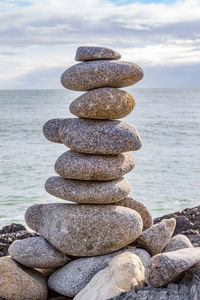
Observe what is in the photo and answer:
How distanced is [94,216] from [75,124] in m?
1.07

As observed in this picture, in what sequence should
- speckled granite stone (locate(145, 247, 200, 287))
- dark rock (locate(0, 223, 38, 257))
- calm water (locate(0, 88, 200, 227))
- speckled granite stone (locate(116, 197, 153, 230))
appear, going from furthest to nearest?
calm water (locate(0, 88, 200, 227)) → dark rock (locate(0, 223, 38, 257)) → speckled granite stone (locate(116, 197, 153, 230)) → speckled granite stone (locate(145, 247, 200, 287))

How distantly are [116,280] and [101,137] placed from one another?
158cm

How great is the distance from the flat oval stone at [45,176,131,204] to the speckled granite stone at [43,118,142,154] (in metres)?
0.38

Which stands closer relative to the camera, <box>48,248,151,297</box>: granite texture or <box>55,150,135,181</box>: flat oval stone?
<box>48,248,151,297</box>: granite texture

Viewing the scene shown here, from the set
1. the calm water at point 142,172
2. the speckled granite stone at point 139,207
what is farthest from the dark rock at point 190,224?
the calm water at point 142,172

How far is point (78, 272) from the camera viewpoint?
5.17 metres

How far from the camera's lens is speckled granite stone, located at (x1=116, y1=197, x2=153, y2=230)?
19.2 ft

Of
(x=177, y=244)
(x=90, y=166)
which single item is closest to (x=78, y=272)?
(x=90, y=166)

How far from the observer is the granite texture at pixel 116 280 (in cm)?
442

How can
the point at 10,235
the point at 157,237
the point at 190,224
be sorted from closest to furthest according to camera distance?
the point at 157,237 → the point at 10,235 → the point at 190,224

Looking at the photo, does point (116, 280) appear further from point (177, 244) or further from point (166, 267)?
point (177, 244)

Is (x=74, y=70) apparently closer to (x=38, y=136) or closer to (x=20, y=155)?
(x=20, y=155)

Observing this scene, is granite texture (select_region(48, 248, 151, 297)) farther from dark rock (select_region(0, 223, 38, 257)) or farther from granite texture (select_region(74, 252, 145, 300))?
dark rock (select_region(0, 223, 38, 257))

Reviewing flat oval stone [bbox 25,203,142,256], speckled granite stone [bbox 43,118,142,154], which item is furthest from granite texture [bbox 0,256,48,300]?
speckled granite stone [bbox 43,118,142,154]
